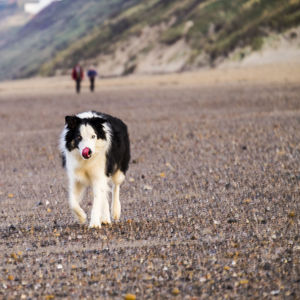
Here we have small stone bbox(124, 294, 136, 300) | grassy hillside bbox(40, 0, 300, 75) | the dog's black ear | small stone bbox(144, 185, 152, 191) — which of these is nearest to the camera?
small stone bbox(124, 294, 136, 300)

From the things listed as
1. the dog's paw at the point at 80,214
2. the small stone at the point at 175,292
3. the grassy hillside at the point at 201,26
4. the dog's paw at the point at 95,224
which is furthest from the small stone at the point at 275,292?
the grassy hillside at the point at 201,26

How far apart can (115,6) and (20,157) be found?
593ft

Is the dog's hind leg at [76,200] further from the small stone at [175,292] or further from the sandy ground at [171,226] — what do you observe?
the small stone at [175,292]

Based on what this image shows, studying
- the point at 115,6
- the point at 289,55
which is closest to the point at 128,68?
the point at 289,55

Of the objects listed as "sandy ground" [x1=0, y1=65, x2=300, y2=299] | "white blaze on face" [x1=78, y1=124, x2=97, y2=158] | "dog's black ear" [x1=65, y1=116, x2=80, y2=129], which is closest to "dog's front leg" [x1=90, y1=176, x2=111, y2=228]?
"sandy ground" [x1=0, y1=65, x2=300, y2=299]

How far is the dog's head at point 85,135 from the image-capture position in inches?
324

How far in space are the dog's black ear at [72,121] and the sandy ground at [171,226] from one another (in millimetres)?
1220

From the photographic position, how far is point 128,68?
9481 centimetres

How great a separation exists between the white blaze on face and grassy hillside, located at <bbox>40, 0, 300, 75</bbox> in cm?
7264

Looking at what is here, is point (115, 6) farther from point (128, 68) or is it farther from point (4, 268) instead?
point (4, 268)

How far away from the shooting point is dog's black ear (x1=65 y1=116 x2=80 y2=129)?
325 inches

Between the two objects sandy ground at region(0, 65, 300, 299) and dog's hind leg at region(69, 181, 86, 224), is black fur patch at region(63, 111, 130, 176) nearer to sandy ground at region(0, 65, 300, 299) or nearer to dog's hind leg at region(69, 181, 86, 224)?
dog's hind leg at region(69, 181, 86, 224)

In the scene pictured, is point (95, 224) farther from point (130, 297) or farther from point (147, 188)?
point (147, 188)

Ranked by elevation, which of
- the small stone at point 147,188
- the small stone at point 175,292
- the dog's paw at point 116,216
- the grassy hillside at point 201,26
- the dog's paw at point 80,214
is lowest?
the small stone at point 175,292
